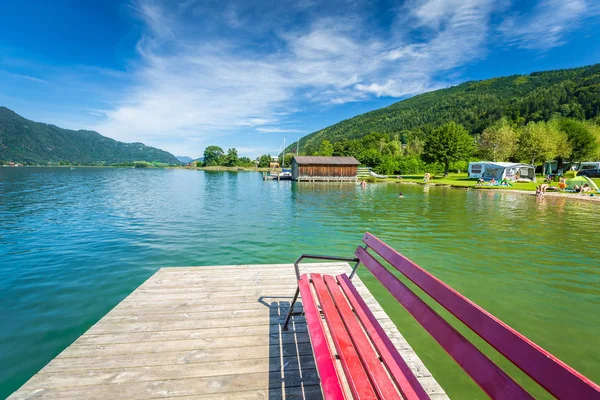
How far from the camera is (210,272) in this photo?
20.1 feet

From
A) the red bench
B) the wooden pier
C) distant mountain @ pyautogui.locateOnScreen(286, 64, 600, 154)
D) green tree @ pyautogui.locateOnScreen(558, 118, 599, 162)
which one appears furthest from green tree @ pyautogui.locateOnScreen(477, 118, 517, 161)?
the red bench

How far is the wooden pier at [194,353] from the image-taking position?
291 centimetres

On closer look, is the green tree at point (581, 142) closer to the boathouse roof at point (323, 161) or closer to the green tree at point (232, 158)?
the boathouse roof at point (323, 161)

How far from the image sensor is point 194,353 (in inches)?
136

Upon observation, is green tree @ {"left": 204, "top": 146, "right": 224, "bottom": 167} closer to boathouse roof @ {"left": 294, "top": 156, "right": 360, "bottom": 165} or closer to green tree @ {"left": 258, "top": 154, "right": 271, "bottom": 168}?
green tree @ {"left": 258, "top": 154, "right": 271, "bottom": 168}

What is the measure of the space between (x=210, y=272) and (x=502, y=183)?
49294 millimetres

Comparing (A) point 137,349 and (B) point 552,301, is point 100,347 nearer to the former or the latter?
(A) point 137,349

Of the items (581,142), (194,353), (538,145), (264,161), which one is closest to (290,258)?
(194,353)

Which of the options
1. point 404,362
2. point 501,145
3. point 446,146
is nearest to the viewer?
point 404,362

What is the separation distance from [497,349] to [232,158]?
157 metres

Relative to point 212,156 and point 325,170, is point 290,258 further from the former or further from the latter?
point 212,156

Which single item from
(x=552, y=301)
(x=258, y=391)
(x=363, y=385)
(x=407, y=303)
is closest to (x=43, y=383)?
(x=258, y=391)

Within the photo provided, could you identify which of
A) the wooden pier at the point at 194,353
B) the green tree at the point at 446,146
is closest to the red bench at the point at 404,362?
the wooden pier at the point at 194,353

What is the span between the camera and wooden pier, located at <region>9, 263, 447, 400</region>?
291 centimetres
